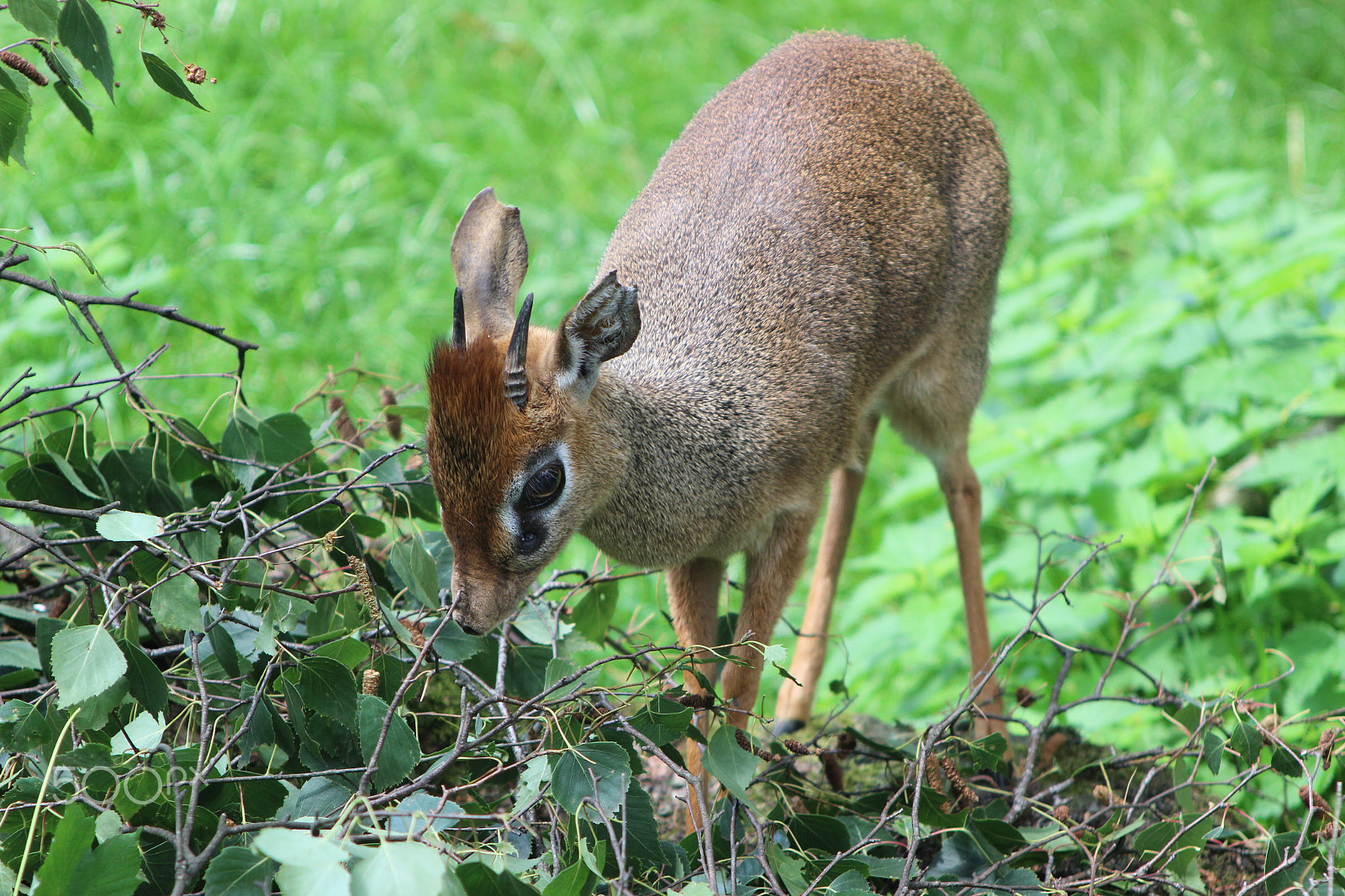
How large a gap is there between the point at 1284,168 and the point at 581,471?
20.4 ft

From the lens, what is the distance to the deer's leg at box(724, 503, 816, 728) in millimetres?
2936

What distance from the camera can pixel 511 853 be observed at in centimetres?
207

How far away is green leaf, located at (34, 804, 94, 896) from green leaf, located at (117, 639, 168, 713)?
14.8 inches

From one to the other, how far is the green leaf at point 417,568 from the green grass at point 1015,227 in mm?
1869

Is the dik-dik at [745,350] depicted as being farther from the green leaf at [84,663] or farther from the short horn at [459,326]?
the green leaf at [84,663]

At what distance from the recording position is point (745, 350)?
304cm

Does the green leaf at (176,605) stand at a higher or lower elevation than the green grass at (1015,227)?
higher

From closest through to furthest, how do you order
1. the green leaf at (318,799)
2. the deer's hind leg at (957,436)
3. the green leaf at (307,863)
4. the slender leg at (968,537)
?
the green leaf at (307,863), the green leaf at (318,799), the deer's hind leg at (957,436), the slender leg at (968,537)

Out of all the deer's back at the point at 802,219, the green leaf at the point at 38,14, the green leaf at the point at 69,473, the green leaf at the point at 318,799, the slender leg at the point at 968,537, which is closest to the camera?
the green leaf at the point at 38,14

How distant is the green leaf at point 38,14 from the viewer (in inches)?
75.9

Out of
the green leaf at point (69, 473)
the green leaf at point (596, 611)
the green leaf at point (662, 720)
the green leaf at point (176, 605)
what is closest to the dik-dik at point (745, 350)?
the green leaf at point (596, 611)

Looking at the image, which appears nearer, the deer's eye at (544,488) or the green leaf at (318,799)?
the green leaf at (318,799)

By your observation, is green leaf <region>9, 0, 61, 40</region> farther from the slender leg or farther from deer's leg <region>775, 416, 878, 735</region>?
the slender leg

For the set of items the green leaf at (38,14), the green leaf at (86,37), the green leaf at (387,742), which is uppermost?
the green leaf at (38,14)
